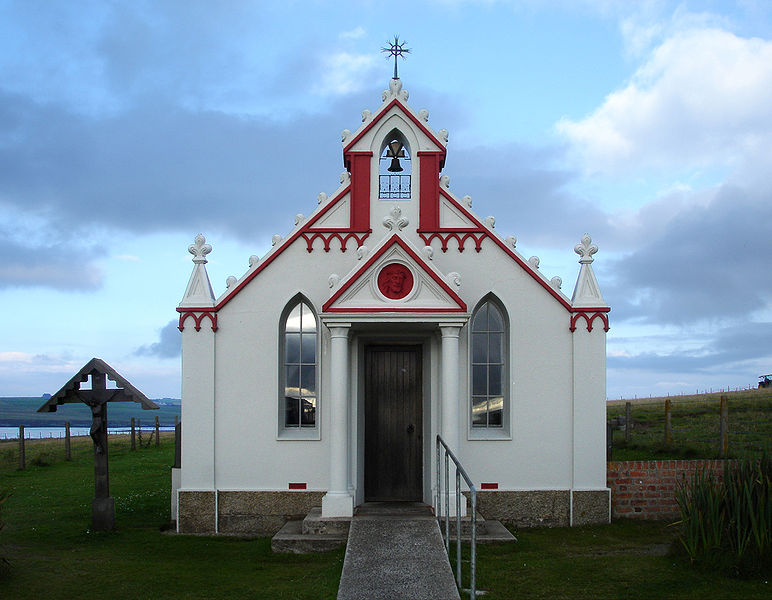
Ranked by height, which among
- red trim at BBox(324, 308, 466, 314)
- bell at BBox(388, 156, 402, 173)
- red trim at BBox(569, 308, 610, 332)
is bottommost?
red trim at BBox(569, 308, 610, 332)

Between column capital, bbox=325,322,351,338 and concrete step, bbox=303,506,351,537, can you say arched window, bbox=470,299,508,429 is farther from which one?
concrete step, bbox=303,506,351,537

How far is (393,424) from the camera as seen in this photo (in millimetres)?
13508

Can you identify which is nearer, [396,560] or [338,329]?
[396,560]

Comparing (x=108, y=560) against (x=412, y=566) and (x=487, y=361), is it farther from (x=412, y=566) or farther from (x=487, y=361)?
(x=487, y=361)

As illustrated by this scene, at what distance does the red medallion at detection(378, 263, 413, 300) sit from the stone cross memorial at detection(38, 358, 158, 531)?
4514mm

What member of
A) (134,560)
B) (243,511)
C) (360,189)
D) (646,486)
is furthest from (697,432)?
(134,560)

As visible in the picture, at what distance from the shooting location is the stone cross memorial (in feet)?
43.4

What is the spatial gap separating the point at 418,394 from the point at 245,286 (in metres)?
3.52

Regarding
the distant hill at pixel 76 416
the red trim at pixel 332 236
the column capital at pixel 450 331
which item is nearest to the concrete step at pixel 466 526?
the column capital at pixel 450 331

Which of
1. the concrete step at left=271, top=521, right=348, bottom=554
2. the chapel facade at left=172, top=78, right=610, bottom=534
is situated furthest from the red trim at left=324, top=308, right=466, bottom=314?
the concrete step at left=271, top=521, right=348, bottom=554

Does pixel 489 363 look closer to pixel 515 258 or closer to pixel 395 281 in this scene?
pixel 515 258

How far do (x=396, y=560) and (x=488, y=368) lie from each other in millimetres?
4873

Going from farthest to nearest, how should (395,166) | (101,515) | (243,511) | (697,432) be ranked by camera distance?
(697,432)
(395,166)
(101,515)
(243,511)

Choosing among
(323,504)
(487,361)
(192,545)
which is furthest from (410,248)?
(192,545)
